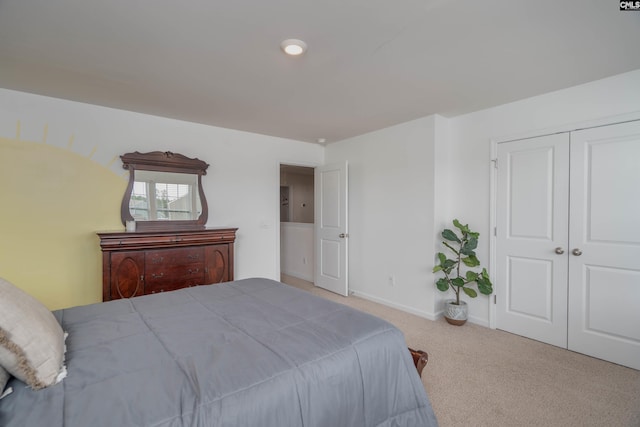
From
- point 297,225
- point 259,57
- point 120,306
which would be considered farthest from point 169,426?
point 297,225

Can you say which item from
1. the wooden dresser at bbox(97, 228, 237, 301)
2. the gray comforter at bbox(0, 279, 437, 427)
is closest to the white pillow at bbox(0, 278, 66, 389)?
the gray comforter at bbox(0, 279, 437, 427)

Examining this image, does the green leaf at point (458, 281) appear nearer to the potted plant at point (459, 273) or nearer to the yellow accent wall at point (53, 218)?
the potted plant at point (459, 273)

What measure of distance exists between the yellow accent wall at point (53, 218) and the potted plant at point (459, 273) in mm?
3679

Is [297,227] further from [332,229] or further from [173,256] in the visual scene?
[173,256]

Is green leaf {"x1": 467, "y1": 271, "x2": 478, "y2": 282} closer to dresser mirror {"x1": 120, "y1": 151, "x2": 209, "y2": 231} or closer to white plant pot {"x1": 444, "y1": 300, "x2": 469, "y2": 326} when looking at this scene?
white plant pot {"x1": 444, "y1": 300, "x2": 469, "y2": 326}

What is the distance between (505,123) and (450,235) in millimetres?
1310

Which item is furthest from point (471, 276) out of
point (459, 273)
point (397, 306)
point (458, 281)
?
point (397, 306)

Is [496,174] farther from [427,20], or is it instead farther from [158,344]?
[158,344]

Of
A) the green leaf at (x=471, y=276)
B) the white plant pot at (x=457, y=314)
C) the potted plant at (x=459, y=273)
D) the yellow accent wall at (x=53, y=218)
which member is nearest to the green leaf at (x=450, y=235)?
the potted plant at (x=459, y=273)

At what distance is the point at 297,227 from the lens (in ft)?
18.7

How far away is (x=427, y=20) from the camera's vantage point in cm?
171

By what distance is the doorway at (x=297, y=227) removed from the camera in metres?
5.42

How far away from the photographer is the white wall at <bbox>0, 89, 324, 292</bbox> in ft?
9.35

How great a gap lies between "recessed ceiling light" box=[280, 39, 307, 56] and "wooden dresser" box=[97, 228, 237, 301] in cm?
211
